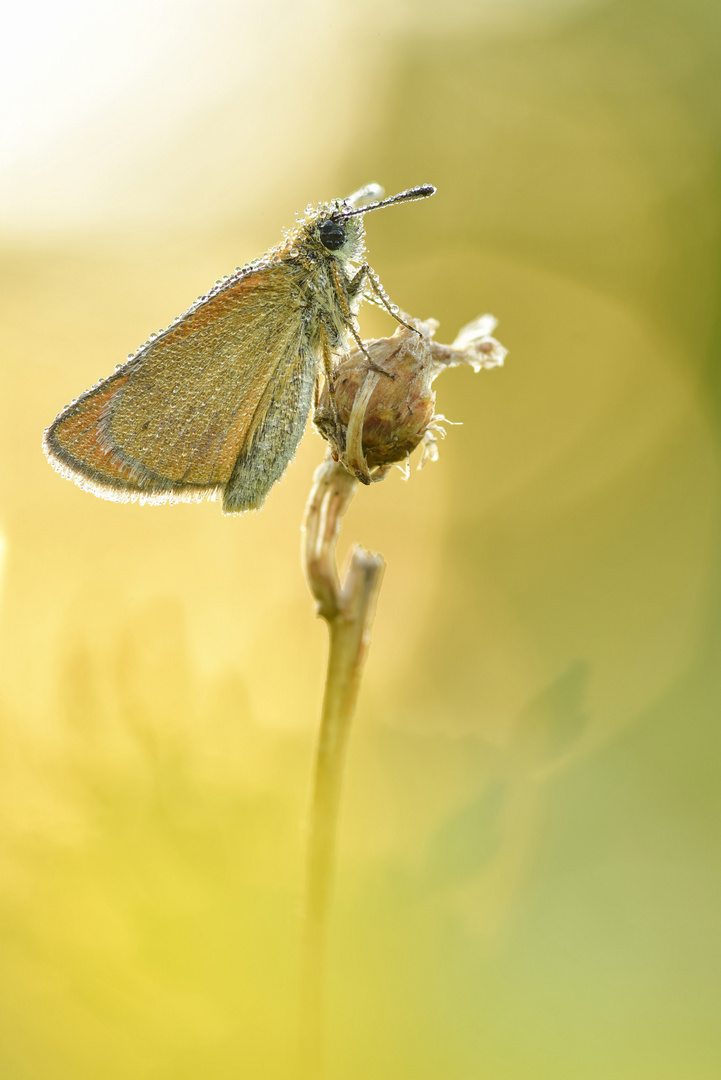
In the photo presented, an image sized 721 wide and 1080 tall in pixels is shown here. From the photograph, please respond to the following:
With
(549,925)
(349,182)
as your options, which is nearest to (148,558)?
(549,925)

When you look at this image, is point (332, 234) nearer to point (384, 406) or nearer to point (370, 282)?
point (370, 282)

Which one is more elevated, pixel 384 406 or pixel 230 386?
pixel 230 386

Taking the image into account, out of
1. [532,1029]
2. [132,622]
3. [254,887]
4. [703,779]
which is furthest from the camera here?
[703,779]

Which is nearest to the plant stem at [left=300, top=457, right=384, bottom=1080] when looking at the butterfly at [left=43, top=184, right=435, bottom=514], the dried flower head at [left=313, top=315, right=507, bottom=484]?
the dried flower head at [left=313, top=315, right=507, bottom=484]

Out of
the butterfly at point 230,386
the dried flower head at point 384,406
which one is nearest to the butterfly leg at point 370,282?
the butterfly at point 230,386

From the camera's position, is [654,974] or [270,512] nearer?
[654,974]

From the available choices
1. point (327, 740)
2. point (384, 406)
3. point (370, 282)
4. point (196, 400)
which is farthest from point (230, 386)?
point (327, 740)

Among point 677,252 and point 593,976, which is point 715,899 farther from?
point 677,252
